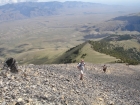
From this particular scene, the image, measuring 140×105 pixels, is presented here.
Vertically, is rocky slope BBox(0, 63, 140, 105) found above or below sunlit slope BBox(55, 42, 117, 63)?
above

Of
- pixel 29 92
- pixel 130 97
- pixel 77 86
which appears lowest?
pixel 130 97

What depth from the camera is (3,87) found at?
1847cm

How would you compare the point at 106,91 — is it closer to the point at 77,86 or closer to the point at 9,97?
the point at 77,86

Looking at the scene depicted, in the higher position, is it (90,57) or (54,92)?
(54,92)

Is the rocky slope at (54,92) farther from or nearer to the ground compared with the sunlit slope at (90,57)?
farther from the ground

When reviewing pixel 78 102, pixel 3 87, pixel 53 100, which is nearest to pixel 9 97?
pixel 3 87

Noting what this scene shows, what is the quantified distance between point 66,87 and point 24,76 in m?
4.11

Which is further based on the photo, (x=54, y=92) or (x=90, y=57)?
(x=90, y=57)

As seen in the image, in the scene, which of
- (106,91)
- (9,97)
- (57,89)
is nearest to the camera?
(9,97)

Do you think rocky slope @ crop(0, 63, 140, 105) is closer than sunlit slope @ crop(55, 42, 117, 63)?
Yes

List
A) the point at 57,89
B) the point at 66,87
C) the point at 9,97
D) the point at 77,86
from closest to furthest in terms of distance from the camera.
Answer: the point at 9,97
the point at 57,89
the point at 66,87
the point at 77,86

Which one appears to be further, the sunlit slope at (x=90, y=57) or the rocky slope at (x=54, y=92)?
the sunlit slope at (x=90, y=57)

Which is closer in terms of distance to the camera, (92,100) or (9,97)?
(9,97)

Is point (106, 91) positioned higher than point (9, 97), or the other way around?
point (9, 97)
